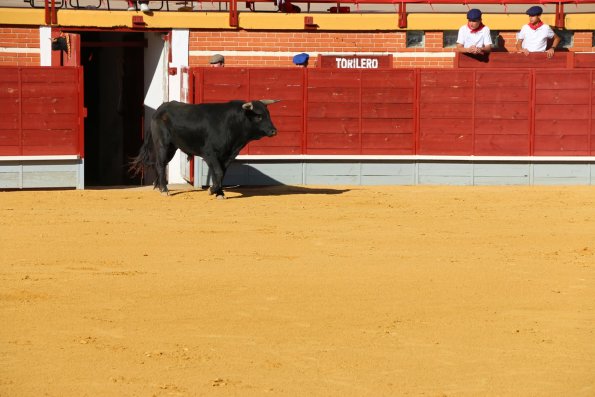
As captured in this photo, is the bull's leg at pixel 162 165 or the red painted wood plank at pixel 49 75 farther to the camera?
the red painted wood plank at pixel 49 75

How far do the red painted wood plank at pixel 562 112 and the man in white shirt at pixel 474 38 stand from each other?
0.99m

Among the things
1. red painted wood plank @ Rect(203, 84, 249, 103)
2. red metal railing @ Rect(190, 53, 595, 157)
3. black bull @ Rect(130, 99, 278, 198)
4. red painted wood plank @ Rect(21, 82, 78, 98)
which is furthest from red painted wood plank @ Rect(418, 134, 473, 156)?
red painted wood plank @ Rect(21, 82, 78, 98)

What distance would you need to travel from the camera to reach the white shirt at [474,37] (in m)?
18.5

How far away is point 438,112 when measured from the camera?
60.3ft

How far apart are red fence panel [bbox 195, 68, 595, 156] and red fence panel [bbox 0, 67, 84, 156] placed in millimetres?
2449

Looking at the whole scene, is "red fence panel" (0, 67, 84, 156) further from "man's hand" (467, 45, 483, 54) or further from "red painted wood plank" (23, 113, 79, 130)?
"man's hand" (467, 45, 483, 54)

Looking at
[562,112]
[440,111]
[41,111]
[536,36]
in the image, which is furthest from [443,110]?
[41,111]

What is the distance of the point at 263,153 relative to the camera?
59.2ft

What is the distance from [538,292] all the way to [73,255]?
3686 millimetres

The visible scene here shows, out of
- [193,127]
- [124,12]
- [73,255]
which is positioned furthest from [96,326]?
[124,12]

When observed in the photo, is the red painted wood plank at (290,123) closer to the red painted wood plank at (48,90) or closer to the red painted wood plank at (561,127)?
the red painted wood plank at (48,90)

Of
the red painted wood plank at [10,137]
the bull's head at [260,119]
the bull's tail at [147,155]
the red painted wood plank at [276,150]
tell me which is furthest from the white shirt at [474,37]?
the red painted wood plank at [10,137]

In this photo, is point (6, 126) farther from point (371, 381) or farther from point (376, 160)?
point (371, 381)

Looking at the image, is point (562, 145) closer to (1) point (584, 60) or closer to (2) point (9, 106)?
(1) point (584, 60)
